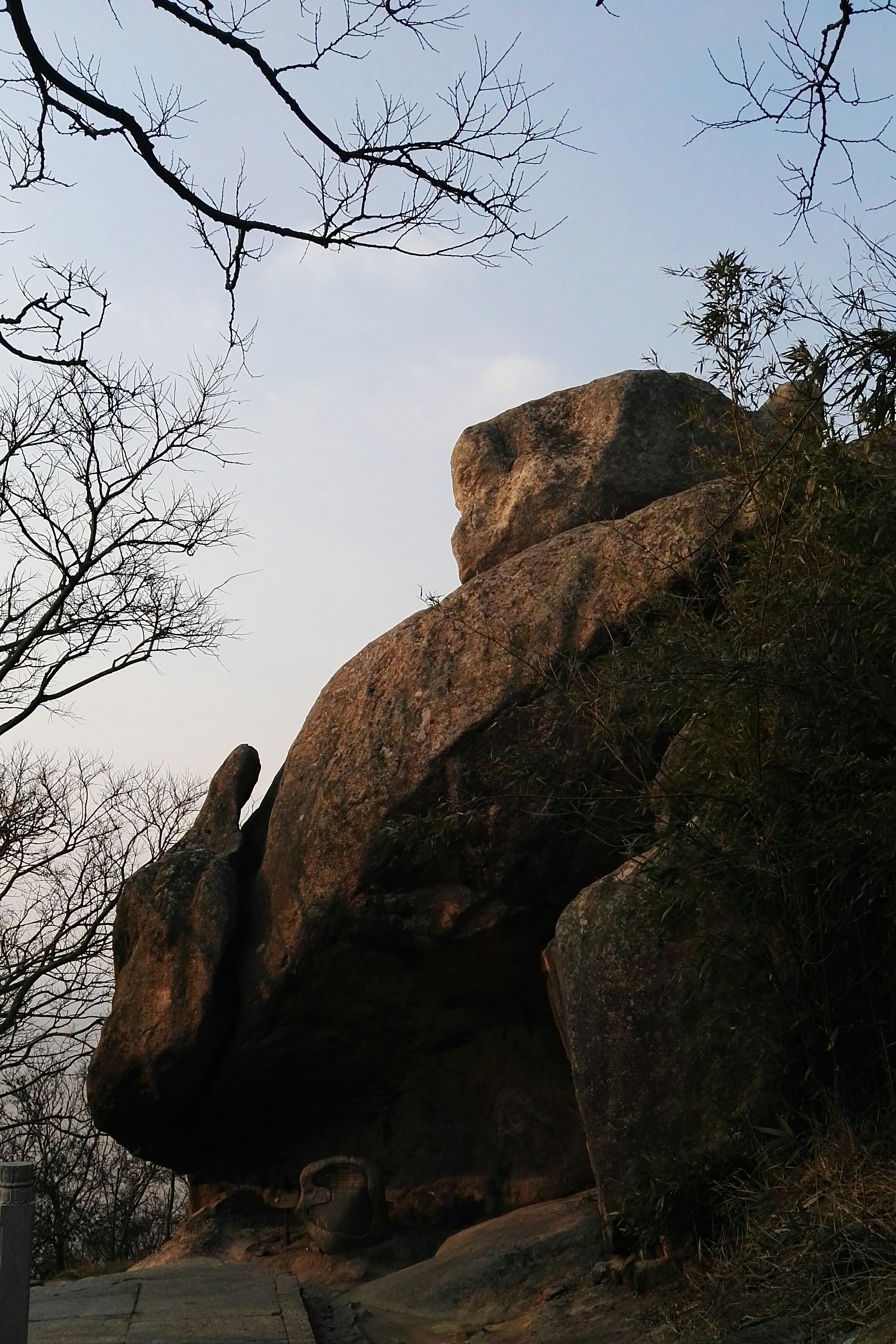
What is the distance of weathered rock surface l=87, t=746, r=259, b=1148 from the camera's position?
7883 millimetres

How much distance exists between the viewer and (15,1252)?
4496mm

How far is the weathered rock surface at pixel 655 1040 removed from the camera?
530cm

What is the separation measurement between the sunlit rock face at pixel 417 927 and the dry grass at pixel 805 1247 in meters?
2.20

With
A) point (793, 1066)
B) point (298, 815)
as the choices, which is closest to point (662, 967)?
point (793, 1066)

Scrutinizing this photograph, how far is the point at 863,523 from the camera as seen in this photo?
4.52m

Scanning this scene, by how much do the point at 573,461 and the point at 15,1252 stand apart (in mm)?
5986

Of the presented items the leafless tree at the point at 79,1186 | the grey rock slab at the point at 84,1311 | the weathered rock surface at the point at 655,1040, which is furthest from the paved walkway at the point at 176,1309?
the leafless tree at the point at 79,1186

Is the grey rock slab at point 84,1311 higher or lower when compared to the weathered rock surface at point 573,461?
lower

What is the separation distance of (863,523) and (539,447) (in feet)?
14.7

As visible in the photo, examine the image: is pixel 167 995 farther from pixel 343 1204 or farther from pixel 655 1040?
pixel 655 1040

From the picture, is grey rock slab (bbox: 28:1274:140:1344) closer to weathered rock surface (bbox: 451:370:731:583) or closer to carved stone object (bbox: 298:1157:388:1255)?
carved stone object (bbox: 298:1157:388:1255)

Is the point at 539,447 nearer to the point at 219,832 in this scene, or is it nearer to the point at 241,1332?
the point at 219,832

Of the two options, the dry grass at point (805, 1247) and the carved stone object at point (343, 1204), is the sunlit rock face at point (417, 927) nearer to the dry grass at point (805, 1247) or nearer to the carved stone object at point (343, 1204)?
the carved stone object at point (343, 1204)

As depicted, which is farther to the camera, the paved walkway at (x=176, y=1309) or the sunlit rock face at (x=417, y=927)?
the sunlit rock face at (x=417, y=927)
